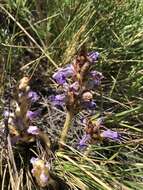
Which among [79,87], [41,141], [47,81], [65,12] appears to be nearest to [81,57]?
[79,87]

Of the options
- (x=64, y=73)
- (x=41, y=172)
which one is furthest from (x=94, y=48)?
(x=41, y=172)

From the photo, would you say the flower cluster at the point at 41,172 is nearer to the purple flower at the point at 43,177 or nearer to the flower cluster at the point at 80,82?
the purple flower at the point at 43,177

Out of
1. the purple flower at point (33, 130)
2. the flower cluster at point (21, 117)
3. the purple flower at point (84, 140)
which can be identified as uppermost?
the flower cluster at point (21, 117)

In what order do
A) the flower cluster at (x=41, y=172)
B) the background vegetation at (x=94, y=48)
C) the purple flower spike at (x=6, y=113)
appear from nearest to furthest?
the flower cluster at (x=41, y=172), the purple flower spike at (x=6, y=113), the background vegetation at (x=94, y=48)

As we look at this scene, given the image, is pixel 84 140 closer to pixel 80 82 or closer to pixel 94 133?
pixel 94 133

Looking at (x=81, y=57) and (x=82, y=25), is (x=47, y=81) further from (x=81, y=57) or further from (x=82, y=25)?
(x=81, y=57)

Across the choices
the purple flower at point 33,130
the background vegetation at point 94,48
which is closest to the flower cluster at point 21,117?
the purple flower at point 33,130

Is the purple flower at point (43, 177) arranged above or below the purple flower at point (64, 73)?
below

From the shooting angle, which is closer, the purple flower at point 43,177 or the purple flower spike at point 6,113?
the purple flower at point 43,177

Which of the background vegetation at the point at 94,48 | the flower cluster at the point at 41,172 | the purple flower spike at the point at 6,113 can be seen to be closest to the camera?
the flower cluster at the point at 41,172
